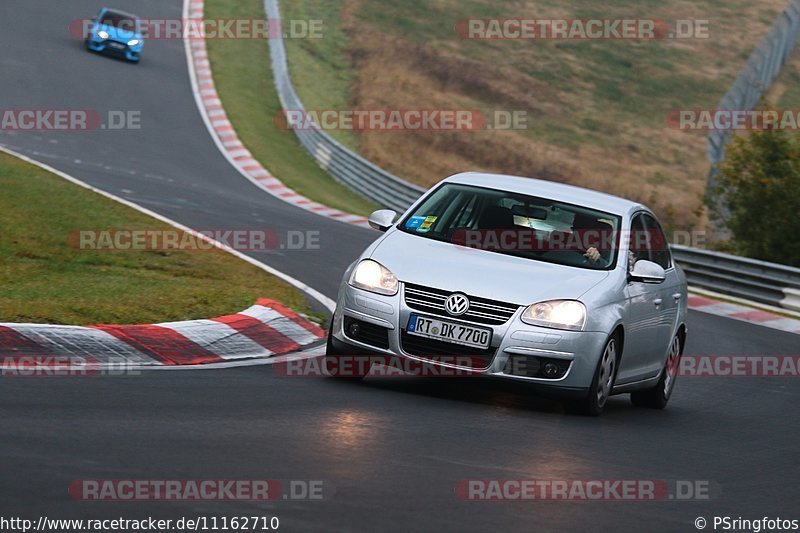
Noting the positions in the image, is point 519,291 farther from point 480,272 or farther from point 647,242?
point 647,242

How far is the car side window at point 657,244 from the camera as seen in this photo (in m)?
10.5

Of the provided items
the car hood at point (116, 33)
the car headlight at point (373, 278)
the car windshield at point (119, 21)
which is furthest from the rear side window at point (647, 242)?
the car windshield at point (119, 21)

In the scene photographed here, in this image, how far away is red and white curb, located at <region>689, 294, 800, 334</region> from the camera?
18969mm

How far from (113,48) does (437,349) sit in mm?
27904

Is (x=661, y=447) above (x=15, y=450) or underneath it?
underneath

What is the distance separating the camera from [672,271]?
11.0m

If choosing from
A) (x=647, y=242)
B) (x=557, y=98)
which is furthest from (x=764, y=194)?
(x=557, y=98)

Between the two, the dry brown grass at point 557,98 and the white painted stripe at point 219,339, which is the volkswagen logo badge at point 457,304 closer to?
the white painted stripe at point 219,339

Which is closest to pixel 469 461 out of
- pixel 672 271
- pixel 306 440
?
pixel 306 440

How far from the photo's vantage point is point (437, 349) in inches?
344

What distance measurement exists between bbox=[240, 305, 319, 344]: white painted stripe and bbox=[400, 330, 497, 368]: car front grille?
2.38 meters

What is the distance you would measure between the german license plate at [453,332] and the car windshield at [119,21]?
2807 centimetres

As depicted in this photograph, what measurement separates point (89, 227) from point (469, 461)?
8.67 metres

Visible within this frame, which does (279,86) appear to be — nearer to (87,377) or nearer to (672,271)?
(672,271)
